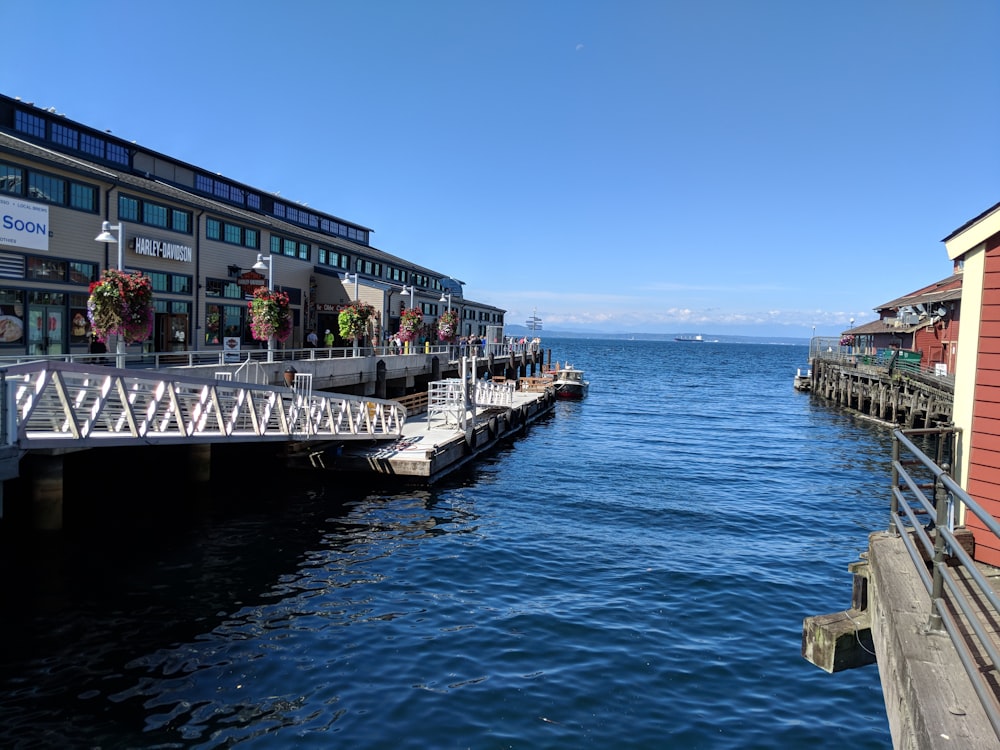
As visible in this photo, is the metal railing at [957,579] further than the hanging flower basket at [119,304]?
No

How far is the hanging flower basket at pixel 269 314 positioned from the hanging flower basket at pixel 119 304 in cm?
676

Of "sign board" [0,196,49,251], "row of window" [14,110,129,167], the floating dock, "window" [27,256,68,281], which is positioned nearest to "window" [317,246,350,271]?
"row of window" [14,110,129,167]

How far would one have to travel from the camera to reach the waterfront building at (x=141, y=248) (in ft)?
78.5

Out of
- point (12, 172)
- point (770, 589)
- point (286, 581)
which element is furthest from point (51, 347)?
point (770, 589)

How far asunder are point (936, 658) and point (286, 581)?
1271 cm

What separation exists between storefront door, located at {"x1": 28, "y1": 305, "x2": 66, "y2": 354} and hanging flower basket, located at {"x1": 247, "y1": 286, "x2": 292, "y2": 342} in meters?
6.52

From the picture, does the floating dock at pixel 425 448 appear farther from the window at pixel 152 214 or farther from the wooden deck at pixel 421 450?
the window at pixel 152 214

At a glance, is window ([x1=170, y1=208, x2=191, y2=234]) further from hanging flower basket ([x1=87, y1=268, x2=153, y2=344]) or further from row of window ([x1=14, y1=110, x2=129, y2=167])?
hanging flower basket ([x1=87, y1=268, x2=153, y2=344])

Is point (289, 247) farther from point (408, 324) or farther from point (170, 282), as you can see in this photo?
point (170, 282)

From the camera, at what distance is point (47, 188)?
24.7 metres

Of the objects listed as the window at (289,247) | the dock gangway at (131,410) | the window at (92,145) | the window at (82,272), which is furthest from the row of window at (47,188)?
the window at (289,247)

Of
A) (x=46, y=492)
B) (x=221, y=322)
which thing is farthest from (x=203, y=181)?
(x=46, y=492)

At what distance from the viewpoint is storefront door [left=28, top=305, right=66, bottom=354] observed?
80.0 feet

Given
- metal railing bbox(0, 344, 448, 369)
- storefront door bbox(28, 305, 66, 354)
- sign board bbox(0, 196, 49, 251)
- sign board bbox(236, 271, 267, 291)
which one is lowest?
metal railing bbox(0, 344, 448, 369)
